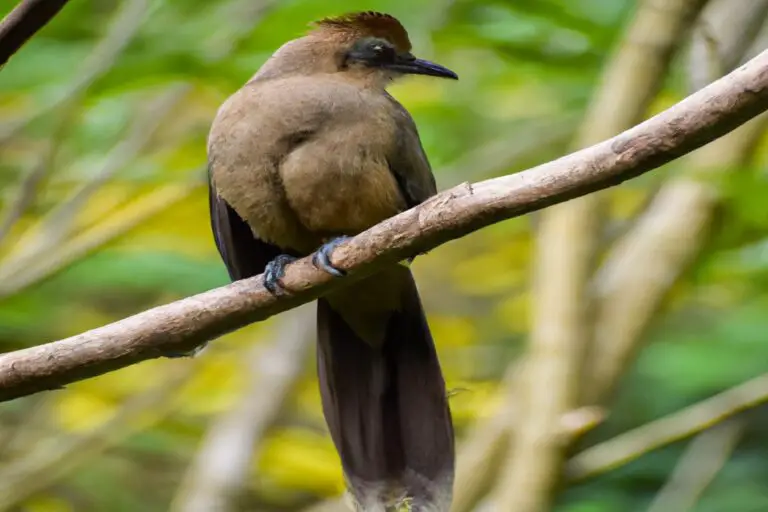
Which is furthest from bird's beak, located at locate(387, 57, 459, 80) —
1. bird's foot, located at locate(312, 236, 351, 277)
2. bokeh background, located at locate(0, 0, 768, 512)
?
bird's foot, located at locate(312, 236, 351, 277)

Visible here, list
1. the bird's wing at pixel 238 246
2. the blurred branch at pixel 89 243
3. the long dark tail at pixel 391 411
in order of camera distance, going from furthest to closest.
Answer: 1. the blurred branch at pixel 89 243
2. the bird's wing at pixel 238 246
3. the long dark tail at pixel 391 411

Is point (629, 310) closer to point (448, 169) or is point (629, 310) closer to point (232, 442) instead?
point (448, 169)

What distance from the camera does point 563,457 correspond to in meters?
3.58

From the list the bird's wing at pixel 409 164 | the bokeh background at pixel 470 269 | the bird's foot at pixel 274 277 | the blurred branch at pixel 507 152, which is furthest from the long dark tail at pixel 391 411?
the blurred branch at pixel 507 152

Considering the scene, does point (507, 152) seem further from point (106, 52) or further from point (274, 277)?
point (274, 277)

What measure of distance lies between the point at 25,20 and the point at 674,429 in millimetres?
2404

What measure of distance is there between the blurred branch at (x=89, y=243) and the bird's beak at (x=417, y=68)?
1.18 metres

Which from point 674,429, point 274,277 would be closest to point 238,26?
point 274,277

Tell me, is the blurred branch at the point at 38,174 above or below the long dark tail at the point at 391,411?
above

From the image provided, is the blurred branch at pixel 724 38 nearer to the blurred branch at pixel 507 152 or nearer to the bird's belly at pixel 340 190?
the blurred branch at pixel 507 152

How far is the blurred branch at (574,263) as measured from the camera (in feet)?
12.1

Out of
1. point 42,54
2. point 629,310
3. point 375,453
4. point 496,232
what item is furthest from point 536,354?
point 42,54

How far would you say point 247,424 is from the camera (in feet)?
16.0

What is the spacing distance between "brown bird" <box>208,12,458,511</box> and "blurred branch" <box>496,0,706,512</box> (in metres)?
0.30
